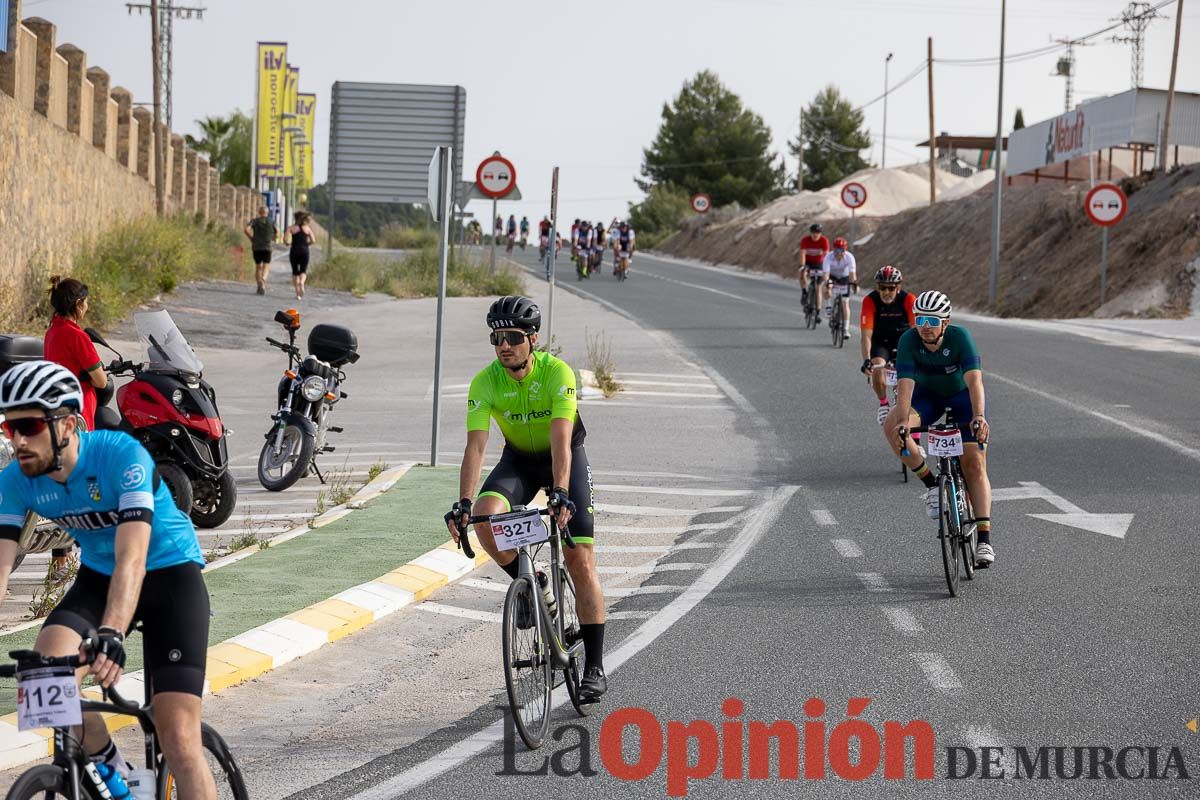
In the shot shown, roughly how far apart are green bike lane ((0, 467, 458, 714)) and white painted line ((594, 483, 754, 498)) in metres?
1.58

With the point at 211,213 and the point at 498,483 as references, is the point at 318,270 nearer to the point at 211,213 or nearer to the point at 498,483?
the point at 211,213

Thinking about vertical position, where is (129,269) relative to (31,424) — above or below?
below

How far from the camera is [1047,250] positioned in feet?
160

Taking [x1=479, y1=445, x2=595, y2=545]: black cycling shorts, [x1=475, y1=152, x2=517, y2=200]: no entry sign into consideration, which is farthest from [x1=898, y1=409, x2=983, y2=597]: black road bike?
[x1=475, y1=152, x2=517, y2=200]: no entry sign

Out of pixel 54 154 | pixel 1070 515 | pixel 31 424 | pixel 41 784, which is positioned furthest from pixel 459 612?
pixel 54 154

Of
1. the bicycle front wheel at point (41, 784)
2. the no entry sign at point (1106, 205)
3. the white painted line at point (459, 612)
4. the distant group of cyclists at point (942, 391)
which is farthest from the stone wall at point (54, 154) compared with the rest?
the no entry sign at point (1106, 205)

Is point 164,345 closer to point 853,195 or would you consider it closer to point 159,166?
point 159,166

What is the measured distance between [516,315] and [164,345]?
5171 millimetres

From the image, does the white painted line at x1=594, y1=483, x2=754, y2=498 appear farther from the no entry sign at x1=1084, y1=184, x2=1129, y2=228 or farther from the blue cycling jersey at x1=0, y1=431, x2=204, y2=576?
the no entry sign at x1=1084, y1=184, x2=1129, y2=228

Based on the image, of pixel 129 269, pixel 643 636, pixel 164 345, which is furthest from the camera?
pixel 129 269

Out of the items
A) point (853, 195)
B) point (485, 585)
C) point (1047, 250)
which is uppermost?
point (853, 195)

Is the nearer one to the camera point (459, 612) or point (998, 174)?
point (459, 612)

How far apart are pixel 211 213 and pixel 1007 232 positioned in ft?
91.8

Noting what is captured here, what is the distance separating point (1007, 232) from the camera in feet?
177
